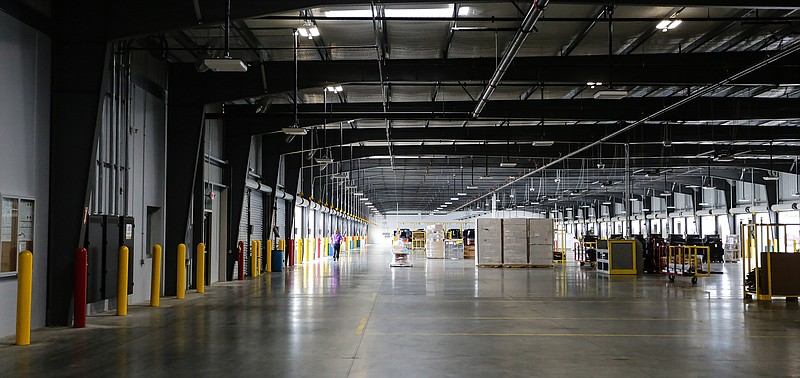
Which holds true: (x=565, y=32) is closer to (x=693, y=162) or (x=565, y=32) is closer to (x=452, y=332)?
(x=452, y=332)

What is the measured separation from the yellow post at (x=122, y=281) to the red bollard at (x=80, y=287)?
4.49 feet

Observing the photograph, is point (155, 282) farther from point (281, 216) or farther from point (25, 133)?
point (281, 216)

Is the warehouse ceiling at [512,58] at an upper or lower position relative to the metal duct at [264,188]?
upper

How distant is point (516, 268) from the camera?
104ft

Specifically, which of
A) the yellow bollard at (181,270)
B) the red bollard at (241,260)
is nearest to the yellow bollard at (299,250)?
the red bollard at (241,260)

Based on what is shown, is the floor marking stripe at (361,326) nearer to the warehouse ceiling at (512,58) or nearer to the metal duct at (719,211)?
the warehouse ceiling at (512,58)

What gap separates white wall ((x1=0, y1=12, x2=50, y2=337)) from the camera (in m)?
10.3

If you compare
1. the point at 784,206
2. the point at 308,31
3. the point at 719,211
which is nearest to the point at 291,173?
the point at 308,31

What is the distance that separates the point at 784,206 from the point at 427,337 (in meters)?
34.9

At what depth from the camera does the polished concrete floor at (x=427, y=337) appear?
809 cm

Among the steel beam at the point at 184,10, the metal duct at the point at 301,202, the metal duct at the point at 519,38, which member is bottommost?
the metal duct at the point at 301,202

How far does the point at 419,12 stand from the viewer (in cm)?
1441

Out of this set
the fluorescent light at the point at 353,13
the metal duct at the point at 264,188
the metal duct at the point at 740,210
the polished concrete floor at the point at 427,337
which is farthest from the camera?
the metal duct at the point at 740,210

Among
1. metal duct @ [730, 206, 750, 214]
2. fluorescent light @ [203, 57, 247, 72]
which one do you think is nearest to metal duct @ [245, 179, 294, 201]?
fluorescent light @ [203, 57, 247, 72]
